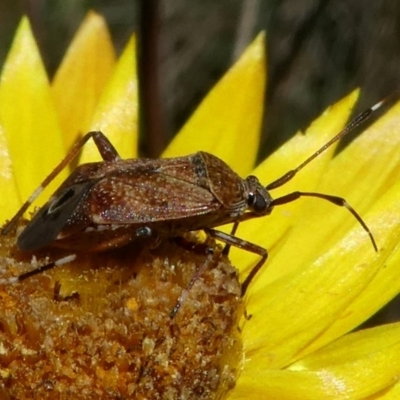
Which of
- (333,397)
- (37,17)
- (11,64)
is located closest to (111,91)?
(11,64)

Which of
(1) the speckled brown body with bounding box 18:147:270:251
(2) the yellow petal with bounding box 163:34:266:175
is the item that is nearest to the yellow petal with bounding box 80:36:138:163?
(2) the yellow petal with bounding box 163:34:266:175

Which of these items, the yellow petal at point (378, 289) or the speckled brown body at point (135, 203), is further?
the yellow petal at point (378, 289)

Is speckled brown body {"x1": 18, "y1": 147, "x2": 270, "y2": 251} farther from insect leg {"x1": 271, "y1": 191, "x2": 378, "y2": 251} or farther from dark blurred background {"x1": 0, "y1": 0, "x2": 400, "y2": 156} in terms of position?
dark blurred background {"x1": 0, "y1": 0, "x2": 400, "y2": 156}

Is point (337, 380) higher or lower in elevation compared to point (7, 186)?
lower

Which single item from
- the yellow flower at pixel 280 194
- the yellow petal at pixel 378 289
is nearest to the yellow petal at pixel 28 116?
the yellow flower at pixel 280 194

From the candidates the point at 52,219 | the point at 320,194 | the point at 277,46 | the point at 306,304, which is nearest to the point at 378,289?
the point at 306,304

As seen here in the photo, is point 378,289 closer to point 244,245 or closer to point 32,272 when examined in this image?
point 244,245

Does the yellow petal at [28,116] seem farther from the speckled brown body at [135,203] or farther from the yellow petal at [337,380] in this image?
the yellow petal at [337,380]
